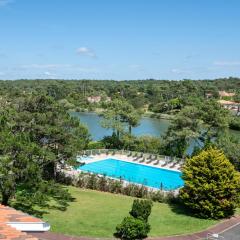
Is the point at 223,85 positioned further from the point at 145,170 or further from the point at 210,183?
the point at 210,183

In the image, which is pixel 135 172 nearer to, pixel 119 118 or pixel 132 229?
pixel 119 118

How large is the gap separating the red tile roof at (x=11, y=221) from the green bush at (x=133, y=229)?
7.98m

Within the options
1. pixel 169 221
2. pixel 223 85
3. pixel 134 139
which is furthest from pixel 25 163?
pixel 223 85

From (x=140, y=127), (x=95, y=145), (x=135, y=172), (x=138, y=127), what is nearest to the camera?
(x=135, y=172)


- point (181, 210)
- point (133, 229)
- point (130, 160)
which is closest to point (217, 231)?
point (181, 210)

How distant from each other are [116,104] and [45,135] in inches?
1088

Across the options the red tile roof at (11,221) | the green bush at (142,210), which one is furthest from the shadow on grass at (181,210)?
the red tile roof at (11,221)

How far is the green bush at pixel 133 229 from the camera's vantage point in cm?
1988

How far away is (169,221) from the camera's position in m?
23.2

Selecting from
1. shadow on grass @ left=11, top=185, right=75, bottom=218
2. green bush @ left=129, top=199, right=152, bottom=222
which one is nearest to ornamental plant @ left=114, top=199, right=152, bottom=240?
green bush @ left=129, top=199, right=152, bottom=222

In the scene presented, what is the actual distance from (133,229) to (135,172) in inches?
767

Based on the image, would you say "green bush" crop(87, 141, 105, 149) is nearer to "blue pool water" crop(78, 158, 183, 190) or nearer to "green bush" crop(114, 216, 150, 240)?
"blue pool water" crop(78, 158, 183, 190)

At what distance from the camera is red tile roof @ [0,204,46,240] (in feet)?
32.3

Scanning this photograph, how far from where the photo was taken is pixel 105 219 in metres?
23.1
